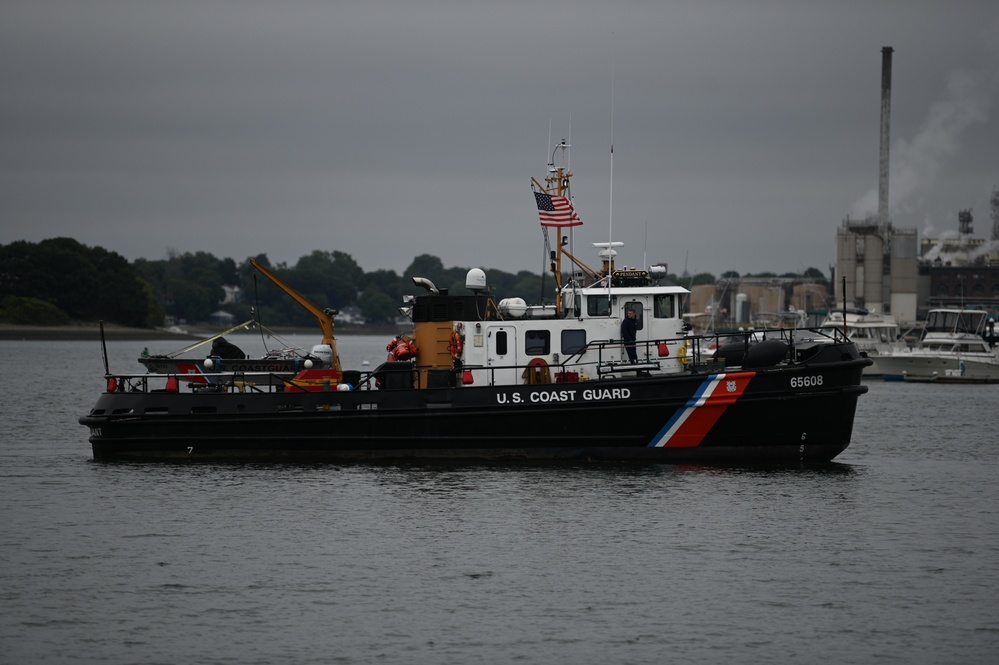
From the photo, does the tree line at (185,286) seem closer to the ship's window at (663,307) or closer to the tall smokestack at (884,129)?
the tall smokestack at (884,129)

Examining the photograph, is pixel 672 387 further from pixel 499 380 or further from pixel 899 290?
pixel 899 290

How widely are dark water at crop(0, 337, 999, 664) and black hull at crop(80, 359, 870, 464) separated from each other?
51 centimetres

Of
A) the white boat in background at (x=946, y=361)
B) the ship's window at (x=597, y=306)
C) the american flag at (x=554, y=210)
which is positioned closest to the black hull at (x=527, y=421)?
the ship's window at (x=597, y=306)

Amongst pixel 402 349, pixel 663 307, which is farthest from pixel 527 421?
pixel 663 307

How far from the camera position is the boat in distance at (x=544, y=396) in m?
23.2

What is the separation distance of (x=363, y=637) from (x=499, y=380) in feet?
37.6

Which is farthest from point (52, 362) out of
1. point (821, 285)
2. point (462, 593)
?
point (821, 285)

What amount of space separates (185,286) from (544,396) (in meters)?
153

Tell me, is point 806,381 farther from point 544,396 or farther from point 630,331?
point 544,396

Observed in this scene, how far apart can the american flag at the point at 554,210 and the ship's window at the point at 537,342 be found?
7.05ft

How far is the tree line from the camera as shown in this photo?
124 meters

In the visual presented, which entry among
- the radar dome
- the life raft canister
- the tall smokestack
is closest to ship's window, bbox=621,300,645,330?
the radar dome

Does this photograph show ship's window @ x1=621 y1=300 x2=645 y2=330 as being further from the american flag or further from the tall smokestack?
the tall smokestack

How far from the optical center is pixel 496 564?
16500 millimetres
